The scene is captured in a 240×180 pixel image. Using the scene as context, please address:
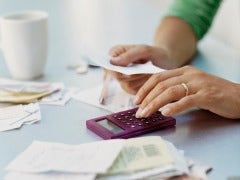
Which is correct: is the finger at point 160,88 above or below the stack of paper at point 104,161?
above

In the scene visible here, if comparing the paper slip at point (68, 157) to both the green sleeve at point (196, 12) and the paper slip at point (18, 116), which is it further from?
the green sleeve at point (196, 12)

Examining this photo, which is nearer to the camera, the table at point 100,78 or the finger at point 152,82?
the table at point 100,78

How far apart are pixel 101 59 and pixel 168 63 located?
19 cm

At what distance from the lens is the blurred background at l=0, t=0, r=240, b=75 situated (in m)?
1.51

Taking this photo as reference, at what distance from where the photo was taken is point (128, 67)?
3.52ft

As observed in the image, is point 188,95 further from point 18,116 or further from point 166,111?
point 18,116

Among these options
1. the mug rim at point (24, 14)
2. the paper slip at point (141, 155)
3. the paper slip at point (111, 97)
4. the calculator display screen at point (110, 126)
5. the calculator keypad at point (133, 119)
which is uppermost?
the mug rim at point (24, 14)

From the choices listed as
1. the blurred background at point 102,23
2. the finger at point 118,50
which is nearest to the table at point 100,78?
the blurred background at point 102,23

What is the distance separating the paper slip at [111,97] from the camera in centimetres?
101

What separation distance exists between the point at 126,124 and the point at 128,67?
0.75 feet

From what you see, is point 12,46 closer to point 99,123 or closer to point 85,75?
point 85,75

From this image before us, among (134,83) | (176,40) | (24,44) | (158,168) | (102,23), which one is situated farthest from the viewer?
A: (102,23)

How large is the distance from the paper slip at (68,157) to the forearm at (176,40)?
1.67 ft

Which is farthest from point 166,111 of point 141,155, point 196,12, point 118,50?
point 196,12
